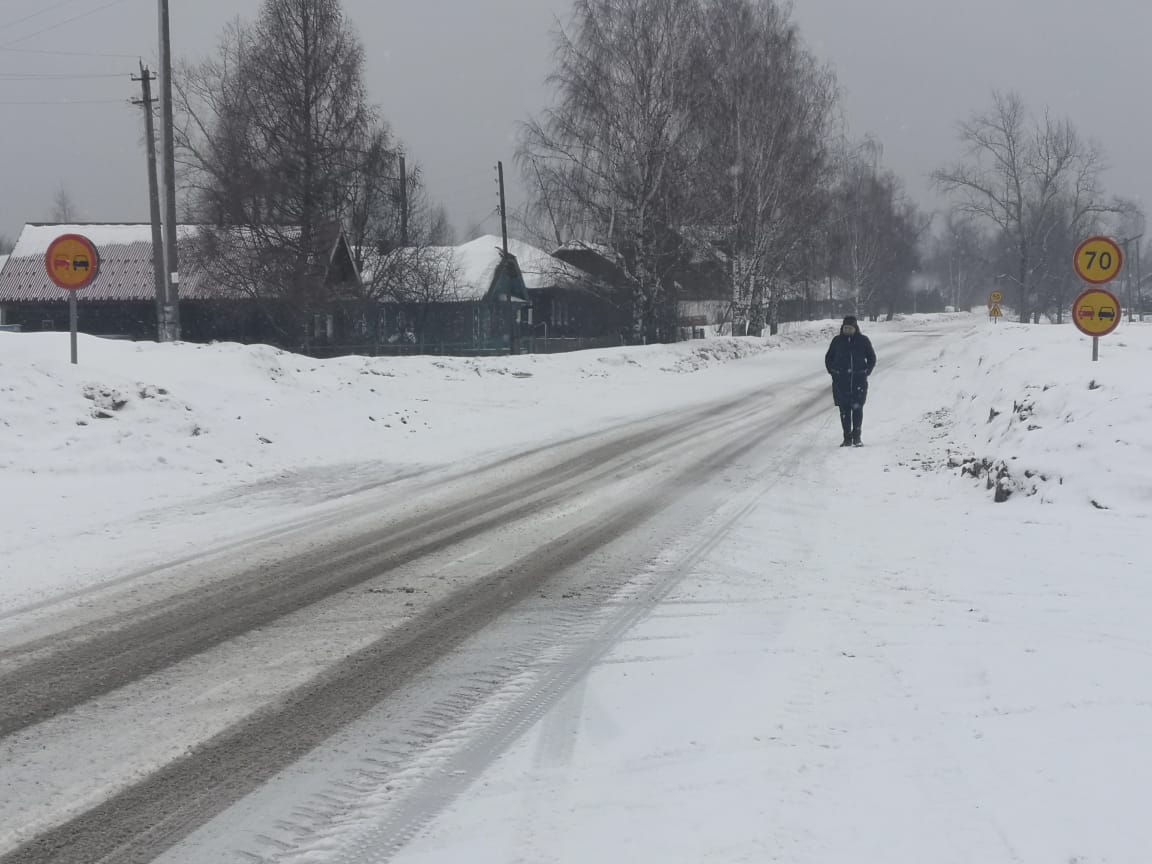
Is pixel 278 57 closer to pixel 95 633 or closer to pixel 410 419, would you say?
pixel 410 419

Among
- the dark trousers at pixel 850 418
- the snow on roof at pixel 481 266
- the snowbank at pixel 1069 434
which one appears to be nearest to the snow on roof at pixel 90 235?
the snow on roof at pixel 481 266

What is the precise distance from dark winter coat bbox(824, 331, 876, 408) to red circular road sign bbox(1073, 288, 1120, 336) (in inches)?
91.9

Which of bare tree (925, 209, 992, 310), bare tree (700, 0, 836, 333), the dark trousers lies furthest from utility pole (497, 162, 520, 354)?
bare tree (925, 209, 992, 310)

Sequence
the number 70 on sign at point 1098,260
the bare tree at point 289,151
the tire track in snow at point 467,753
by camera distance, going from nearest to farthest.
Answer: the tire track in snow at point 467,753 → the number 70 on sign at point 1098,260 → the bare tree at point 289,151

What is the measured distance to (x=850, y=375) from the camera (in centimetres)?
1252

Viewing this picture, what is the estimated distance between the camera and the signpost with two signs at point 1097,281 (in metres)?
11.1

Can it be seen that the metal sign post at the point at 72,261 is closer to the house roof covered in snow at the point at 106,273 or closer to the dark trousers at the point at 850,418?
the dark trousers at the point at 850,418

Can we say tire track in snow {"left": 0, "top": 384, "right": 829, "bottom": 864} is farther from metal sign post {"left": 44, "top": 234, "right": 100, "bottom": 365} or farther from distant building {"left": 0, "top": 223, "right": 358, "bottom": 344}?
distant building {"left": 0, "top": 223, "right": 358, "bottom": 344}

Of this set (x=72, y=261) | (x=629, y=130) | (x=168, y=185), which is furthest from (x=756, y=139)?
(x=72, y=261)

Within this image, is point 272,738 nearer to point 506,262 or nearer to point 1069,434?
point 1069,434

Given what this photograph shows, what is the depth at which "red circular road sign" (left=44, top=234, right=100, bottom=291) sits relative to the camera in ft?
37.9

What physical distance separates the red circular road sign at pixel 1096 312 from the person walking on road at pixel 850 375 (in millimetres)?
2334

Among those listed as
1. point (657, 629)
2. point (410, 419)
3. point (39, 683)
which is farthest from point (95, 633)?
point (410, 419)

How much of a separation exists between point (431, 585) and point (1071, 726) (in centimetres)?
369
